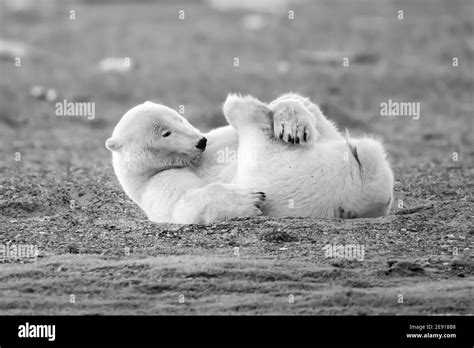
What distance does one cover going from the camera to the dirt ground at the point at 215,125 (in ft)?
19.6

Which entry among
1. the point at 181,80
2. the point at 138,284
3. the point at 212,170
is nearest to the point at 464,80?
the point at 181,80

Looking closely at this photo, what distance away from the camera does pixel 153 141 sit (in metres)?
7.38

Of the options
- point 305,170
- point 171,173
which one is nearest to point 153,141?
point 171,173

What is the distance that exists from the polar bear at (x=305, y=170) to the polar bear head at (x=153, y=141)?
402mm

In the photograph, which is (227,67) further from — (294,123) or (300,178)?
(300,178)

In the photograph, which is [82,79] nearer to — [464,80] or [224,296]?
[464,80]

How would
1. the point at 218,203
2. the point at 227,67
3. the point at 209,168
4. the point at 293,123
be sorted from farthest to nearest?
the point at 227,67, the point at 209,168, the point at 293,123, the point at 218,203

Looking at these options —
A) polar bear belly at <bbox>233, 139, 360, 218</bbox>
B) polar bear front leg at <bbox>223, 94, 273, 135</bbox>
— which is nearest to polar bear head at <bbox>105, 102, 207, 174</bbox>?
polar bear front leg at <bbox>223, 94, 273, 135</bbox>

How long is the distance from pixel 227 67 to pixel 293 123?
13405 mm

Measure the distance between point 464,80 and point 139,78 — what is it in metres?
6.88

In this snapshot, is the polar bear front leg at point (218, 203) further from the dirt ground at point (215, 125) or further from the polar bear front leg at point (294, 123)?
the polar bear front leg at point (294, 123)

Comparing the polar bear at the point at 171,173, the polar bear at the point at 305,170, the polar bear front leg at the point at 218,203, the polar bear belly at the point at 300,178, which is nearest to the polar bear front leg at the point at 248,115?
the polar bear at the point at 305,170

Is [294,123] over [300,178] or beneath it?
over

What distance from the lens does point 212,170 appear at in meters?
7.57
